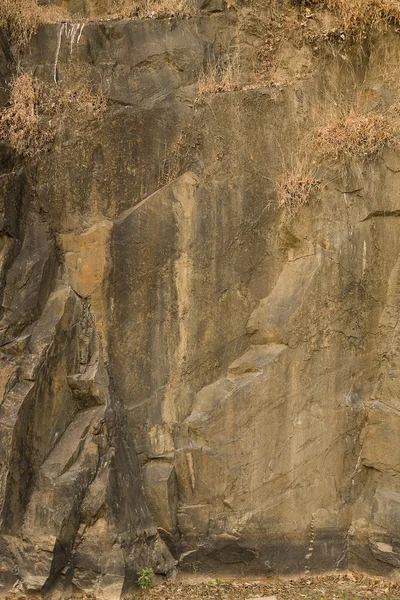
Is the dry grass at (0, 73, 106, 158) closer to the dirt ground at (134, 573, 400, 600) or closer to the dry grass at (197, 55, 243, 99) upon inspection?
the dry grass at (197, 55, 243, 99)

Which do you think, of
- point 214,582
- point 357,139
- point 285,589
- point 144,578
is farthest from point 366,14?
point 144,578

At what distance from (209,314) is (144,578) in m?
2.74

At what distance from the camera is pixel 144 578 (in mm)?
8438

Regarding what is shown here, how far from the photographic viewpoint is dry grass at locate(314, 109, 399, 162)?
9031mm

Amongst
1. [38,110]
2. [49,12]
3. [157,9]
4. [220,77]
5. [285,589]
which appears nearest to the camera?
[285,589]

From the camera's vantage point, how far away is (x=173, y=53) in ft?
30.5

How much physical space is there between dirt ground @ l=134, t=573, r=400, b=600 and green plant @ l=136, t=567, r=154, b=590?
60 millimetres

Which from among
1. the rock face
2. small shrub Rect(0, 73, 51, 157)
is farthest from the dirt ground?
small shrub Rect(0, 73, 51, 157)

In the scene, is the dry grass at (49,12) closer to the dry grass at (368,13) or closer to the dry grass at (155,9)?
the dry grass at (155,9)

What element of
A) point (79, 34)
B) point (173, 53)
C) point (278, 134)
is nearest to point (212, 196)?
point (278, 134)

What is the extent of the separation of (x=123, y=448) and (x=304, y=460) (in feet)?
6.22

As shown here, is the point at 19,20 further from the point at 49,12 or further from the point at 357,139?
the point at 357,139

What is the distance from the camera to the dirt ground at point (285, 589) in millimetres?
8414

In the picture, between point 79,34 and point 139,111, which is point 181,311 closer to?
point 139,111
